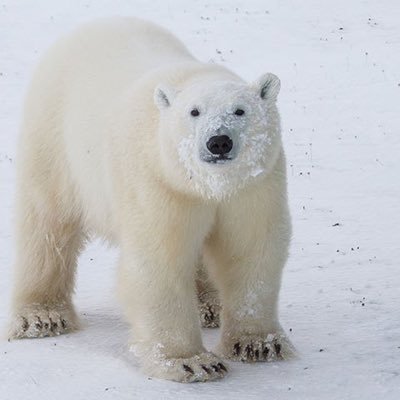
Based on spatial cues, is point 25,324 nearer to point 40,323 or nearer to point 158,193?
point 40,323

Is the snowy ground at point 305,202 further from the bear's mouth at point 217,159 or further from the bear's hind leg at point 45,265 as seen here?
the bear's mouth at point 217,159

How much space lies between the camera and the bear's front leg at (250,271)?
18.5 feet

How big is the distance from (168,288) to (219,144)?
0.90 m

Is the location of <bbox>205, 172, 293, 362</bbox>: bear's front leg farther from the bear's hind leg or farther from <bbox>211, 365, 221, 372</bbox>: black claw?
the bear's hind leg

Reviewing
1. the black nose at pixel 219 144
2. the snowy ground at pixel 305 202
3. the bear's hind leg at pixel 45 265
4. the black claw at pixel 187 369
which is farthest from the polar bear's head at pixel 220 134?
the bear's hind leg at pixel 45 265

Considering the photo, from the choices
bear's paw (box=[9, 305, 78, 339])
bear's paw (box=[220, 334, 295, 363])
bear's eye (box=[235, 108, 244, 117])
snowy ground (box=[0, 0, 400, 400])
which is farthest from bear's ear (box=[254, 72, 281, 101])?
bear's paw (box=[9, 305, 78, 339])

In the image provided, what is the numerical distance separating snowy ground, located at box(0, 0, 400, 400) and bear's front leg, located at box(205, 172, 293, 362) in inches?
6.4

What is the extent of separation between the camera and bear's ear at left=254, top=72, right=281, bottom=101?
5465 millimetres

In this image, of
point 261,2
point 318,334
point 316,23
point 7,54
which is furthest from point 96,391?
point 261,2

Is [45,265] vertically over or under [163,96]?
under

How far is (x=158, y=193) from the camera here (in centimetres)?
548

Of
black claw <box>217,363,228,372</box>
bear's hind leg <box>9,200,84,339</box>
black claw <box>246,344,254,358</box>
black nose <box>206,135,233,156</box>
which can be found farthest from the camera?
bear's hind leg <box>9,200,84,339</box>

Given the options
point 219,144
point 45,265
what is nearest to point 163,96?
point 219,144

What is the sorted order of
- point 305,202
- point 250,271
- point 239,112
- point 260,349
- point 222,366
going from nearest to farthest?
1. point 239,112
2. point 222,366
3. point 250,271
4. point 260,349
5. point 305,202
